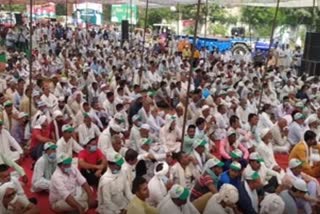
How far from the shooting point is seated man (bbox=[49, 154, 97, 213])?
4668 millimetres

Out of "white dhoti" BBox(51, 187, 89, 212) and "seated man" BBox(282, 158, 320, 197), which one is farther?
"white dhoti" BBox(51, 187, 89, 212)

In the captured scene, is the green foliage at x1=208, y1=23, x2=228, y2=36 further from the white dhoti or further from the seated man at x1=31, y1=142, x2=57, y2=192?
the white dhoti

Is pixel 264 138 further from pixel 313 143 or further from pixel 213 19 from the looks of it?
pixel 213 19

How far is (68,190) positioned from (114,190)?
19.4 inches

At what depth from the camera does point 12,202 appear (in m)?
4.11

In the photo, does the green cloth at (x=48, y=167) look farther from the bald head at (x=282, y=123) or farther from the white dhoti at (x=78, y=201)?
the bald head at (x=282, y=123)

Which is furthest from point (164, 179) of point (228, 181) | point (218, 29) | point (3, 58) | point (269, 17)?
point (218, 29)

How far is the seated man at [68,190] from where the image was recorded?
15.3ft

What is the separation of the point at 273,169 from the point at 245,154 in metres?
0.45

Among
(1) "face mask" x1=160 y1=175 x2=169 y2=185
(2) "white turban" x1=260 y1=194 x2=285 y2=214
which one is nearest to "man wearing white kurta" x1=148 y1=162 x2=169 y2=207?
(1) "face mask" x1=160 y1=175 x2=169 y2=185

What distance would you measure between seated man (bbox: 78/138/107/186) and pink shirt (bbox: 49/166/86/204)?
60 centimetres

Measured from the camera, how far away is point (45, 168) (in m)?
5.20

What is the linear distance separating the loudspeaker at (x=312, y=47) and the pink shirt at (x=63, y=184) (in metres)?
11.2

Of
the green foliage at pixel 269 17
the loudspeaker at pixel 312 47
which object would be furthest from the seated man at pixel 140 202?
the green foliage at pixel 269 17
